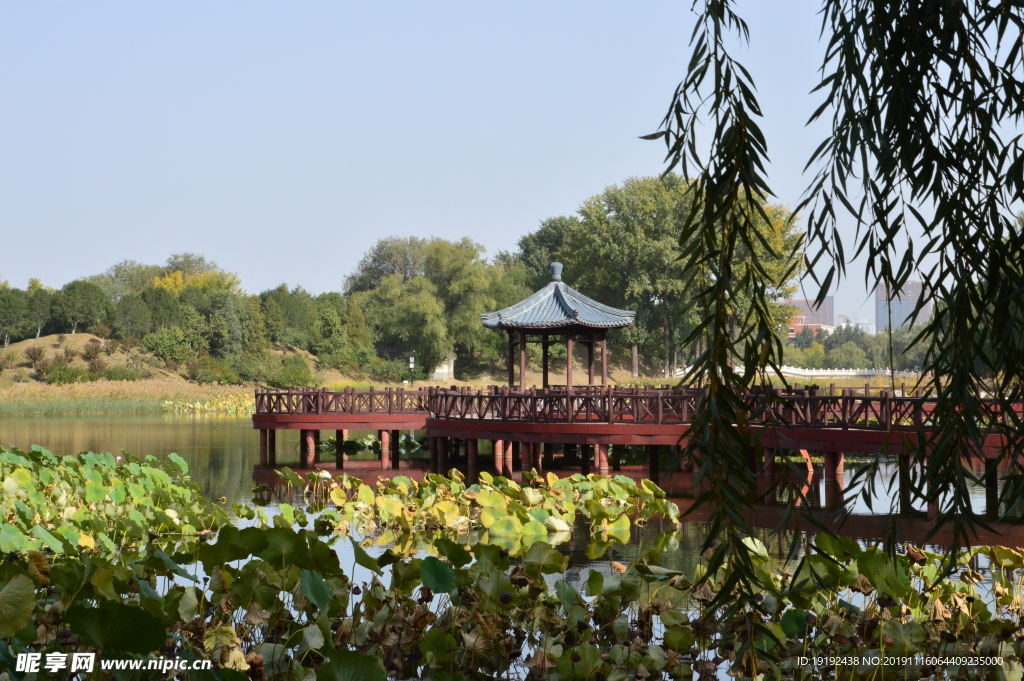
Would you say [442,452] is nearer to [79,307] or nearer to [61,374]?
[61,374]

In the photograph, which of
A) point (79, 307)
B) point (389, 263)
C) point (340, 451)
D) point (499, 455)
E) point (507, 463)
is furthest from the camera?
point (389, 263)

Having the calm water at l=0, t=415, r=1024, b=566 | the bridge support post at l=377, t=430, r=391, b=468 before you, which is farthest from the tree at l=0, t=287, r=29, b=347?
the bridge support post at l=377, t=430, r=391, b=468

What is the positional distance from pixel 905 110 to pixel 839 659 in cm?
294

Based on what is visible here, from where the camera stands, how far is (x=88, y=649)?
484 cm

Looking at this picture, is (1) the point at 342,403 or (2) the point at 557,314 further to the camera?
(1) the point at 342,403

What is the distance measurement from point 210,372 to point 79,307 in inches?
325

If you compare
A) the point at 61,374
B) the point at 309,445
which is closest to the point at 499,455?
the point at 309,445

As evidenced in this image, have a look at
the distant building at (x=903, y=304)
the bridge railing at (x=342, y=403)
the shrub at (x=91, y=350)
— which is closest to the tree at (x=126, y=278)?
the shrub at (x=91, y=350)

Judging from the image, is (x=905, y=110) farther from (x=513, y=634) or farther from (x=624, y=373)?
(x=624, y=373)

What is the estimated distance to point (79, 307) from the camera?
53906 mm

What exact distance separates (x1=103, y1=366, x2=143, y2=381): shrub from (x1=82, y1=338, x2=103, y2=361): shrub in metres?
2.20

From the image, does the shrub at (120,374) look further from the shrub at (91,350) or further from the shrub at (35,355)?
the shrub at (35,355)

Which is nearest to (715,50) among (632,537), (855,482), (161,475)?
(855,482)

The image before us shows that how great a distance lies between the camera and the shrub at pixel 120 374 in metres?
48.5
